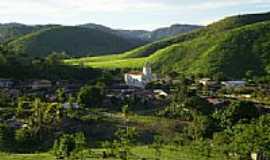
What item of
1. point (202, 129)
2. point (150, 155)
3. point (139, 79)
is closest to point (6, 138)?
point (150, 155)

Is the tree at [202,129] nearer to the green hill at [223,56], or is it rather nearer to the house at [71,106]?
the house at [71,106]

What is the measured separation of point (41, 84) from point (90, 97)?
16607mm

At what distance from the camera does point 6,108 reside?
58.8 meters

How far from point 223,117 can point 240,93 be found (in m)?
27.7

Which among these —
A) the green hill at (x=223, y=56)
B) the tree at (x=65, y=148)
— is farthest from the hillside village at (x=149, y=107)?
the green hill at (x=223, y=56)

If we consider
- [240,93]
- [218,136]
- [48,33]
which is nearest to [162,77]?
[240,93]

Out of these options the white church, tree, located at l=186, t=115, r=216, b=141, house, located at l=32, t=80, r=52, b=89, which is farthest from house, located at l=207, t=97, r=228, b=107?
house, located at l=32, t=80, r=52, b=89

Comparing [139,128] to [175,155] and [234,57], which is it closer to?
[175,155]

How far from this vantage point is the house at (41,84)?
7819cm

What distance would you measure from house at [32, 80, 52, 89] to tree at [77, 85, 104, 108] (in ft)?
46.5

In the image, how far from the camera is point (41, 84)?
80.0 meters

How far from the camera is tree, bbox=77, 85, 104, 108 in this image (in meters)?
65.0

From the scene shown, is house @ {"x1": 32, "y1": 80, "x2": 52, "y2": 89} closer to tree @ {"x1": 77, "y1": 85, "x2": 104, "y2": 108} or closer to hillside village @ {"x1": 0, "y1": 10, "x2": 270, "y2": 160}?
hillside village @ {"x1": 0, "y1": 10, "x2": 270, "y2": 160}

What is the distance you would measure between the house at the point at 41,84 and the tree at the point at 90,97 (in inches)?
558
